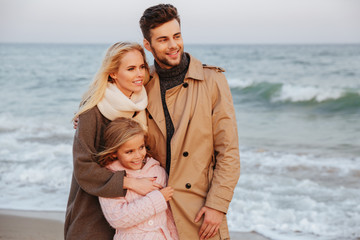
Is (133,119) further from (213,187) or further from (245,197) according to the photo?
(245,197)

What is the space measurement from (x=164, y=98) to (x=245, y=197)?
327cm

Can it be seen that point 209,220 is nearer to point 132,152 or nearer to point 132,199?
point 132,199

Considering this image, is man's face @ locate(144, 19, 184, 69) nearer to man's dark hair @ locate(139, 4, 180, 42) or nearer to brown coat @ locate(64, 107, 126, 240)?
man's dark hair @ locate(139, 4, 180, 42)

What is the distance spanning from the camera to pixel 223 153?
2.53 m

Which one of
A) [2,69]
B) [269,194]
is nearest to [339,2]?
[2,69]

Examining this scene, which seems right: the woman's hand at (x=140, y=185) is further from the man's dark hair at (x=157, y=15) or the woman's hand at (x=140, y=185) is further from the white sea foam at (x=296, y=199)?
the white sea foam at (x=296, y=199)

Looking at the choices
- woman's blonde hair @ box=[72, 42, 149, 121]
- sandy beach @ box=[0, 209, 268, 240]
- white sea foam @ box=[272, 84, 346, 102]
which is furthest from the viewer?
white sea foam @ box=[272, 84, 346, 102]

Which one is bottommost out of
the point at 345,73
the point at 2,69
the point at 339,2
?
the point at 2,69

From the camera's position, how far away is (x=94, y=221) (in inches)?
102

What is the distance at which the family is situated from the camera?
2.43 m

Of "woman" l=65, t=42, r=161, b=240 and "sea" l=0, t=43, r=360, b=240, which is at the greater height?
"woman" l=65, t=42, r=161, b=240

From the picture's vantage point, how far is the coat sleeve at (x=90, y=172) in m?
2.40

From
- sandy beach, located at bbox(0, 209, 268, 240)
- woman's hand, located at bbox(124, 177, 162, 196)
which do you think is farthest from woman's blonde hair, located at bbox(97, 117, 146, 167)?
sandy beach, located at bbox(0, 209, 268, 240)

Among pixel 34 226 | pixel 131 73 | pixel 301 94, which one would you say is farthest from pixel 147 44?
pixel 301 94
